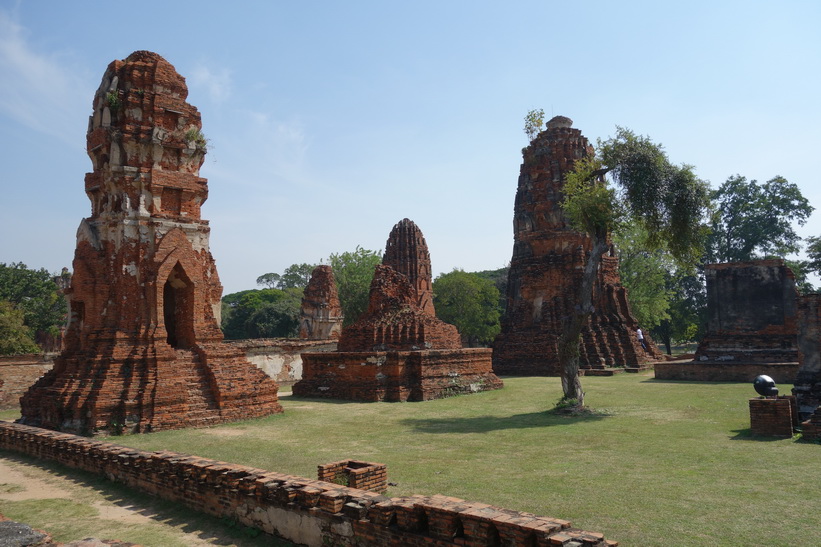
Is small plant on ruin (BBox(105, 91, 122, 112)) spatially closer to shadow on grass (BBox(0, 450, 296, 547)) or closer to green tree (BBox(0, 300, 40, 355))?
shadow on grass (BBox(0, 450, 296, 547))

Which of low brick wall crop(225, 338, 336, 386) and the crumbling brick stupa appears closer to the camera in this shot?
the crumbling brick stupa

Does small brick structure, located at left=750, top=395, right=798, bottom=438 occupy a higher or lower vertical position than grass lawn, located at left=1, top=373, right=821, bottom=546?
higher

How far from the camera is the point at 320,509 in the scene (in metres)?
4.77

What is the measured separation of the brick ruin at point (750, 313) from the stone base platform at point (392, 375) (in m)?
7.98

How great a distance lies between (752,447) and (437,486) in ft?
14.0

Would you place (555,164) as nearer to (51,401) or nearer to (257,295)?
(51,401)

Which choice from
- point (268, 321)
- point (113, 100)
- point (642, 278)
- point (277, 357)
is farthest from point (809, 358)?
point (268, 321)

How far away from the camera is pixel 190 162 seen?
1261cm

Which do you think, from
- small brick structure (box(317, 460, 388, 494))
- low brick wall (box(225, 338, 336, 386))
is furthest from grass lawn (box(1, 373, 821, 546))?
low brick wall (box(225, 338, 336, 386))

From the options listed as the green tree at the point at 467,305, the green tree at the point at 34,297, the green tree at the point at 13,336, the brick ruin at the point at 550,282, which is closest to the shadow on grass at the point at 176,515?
the brick ruin at the point at 550,282

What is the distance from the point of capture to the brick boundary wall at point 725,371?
615 inches

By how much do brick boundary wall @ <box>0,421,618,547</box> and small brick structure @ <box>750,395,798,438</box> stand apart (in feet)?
19.5

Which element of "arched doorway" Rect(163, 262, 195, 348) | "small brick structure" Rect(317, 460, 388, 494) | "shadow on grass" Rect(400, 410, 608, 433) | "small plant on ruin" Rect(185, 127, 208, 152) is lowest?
"shadow on grass" Rect(400, 410, 608, 433)

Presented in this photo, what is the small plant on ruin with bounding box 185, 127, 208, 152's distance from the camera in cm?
1245
